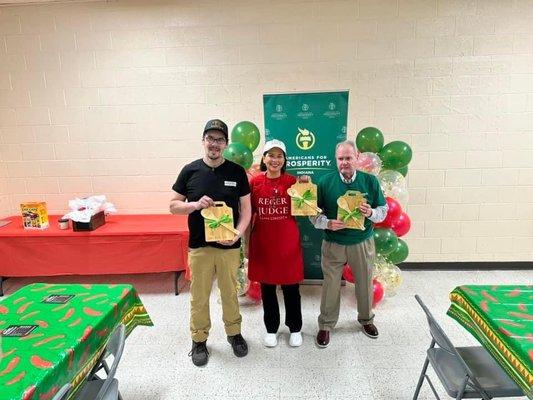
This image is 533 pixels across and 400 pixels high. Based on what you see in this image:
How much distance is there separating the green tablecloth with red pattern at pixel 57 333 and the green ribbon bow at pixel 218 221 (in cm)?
57

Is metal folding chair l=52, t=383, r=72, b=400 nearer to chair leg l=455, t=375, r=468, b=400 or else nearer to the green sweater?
chair leg l=455, t=375, r=468, b=400

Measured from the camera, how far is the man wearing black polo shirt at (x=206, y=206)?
2148 millimetres

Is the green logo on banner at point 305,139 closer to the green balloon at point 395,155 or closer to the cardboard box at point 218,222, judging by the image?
the green balloon at point 395,155

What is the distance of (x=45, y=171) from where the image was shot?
3.93 m

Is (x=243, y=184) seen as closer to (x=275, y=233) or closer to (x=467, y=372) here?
(x=275, y=233)

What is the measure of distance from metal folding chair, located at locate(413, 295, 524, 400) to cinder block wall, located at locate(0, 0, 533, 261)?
2241 mm

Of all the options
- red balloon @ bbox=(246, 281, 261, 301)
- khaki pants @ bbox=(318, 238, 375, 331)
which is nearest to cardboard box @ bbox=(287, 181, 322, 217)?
khaki pants @ bbox=(318, 238, 375, 331)

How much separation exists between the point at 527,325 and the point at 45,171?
444 cm

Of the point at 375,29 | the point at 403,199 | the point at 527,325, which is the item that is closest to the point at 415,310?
the point at 403,199

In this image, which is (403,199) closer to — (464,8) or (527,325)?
(527,325)

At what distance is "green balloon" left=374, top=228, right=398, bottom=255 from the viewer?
291cm

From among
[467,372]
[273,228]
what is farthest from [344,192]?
[467,372]

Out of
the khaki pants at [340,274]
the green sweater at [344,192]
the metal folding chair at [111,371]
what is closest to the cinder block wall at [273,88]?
the green sweater at [344,192]

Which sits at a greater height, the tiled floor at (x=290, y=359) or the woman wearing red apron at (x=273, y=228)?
the woman wearing red apron at (x=273, y=228)
